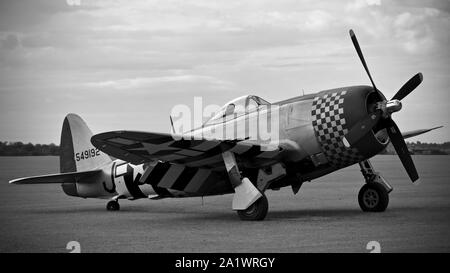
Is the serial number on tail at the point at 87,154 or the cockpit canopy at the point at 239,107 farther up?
the cockpit canopy at the point at 239,107

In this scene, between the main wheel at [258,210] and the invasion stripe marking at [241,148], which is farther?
the invasion stripe marking at [241,148]

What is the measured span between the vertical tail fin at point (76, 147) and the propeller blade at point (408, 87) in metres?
7.48

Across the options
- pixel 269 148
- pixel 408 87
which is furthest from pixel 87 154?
pixel 408 87

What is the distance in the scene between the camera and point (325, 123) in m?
11.7

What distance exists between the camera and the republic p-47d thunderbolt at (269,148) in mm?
11523

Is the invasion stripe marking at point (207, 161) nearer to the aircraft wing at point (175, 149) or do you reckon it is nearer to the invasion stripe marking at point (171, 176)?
the aircraft wing at point (175, 149)

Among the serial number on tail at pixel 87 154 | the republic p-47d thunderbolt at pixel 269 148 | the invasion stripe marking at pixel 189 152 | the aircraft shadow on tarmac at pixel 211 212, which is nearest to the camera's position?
the republic p-47d thunderbolt at pixel 269 148

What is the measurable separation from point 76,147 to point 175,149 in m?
5.20

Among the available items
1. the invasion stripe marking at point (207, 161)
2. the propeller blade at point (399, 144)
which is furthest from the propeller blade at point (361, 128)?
the invasion stripe marking at point (207, 161)

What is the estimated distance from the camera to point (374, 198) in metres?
12.9

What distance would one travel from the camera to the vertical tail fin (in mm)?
15844

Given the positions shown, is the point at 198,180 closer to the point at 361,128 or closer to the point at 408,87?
the point at 361,128

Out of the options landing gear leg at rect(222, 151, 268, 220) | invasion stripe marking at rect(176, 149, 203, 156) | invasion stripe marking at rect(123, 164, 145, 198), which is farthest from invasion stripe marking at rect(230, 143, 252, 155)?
invasion stripe marking at rect(123, 164, 145, 198)

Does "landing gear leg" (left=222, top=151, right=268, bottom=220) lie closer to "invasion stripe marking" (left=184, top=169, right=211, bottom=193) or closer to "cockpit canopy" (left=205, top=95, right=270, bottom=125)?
"invasion stripe marking" (left=184, top=169, right=211, bottom=193)
